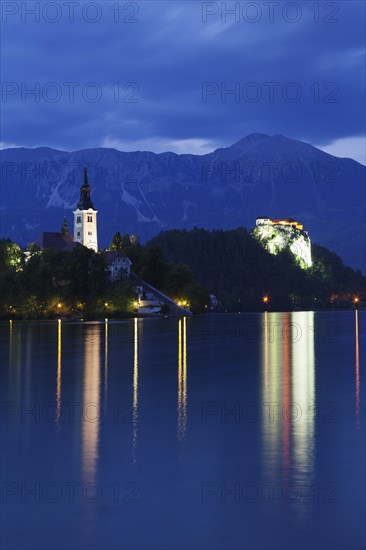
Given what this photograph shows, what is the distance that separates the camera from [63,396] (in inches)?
1580

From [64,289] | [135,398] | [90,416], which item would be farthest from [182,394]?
[64,289]

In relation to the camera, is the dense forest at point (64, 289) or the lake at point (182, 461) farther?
the dense forest at point (64, 289)

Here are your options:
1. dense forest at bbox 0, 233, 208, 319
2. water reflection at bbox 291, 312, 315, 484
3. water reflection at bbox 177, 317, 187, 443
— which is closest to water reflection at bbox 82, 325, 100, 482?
water reflection at bbox 177, 317, 187, 443

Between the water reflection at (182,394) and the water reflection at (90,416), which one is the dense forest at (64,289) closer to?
the water reflection at (182,394)

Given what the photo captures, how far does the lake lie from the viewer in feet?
55.1

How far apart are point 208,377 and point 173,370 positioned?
520 cm

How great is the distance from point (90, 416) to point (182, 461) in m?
9.99

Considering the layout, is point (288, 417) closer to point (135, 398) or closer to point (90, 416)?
point (90, 416)

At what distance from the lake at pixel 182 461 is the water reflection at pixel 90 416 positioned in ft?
0.24

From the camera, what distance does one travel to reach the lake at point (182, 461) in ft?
55.1

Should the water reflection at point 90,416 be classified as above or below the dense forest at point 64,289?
below

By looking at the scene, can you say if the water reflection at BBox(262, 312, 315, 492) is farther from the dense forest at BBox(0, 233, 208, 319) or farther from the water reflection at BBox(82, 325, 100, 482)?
the dense forest at BBox(0, 233, 208, 319)

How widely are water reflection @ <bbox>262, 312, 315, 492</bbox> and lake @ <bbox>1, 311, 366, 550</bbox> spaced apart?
0.24 ft

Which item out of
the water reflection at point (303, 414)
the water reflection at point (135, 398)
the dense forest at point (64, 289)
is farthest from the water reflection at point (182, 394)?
the dense forest at point (64, 289)
